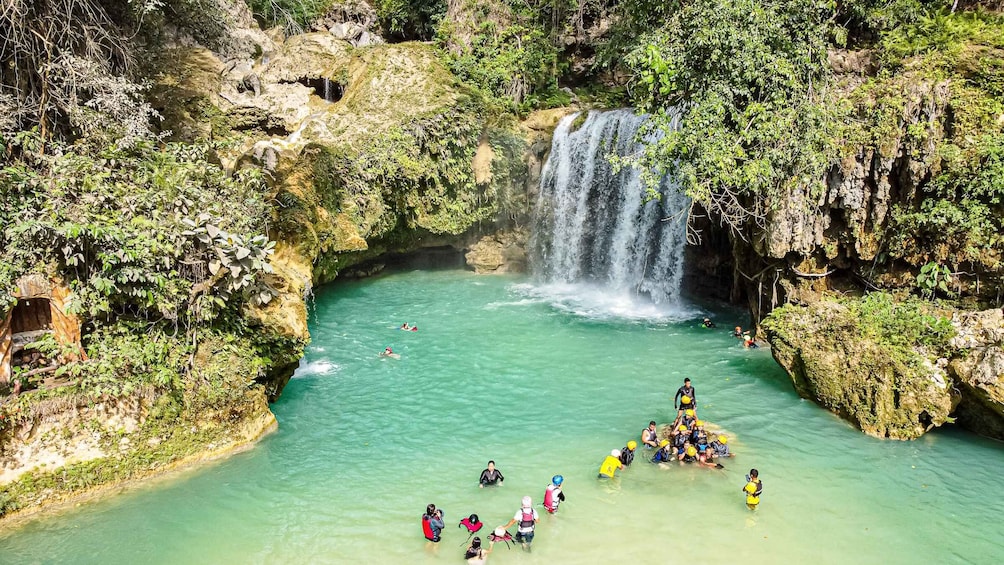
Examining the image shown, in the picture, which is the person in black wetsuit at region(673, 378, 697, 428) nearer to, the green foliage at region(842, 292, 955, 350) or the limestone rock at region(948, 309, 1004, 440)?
the green foliage at region(842, 292, 955, 350)

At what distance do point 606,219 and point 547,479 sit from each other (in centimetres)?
1277

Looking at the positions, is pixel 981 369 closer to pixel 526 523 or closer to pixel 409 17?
pixel 526 523

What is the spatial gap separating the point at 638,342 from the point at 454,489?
8304mm

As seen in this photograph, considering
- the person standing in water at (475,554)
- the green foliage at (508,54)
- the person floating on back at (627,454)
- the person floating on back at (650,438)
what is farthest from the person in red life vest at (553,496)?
the green foliage at (508,54)

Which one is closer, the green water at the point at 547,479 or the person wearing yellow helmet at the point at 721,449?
the green water at the point at 547,479

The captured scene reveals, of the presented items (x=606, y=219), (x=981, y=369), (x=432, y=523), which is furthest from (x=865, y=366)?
(x=606, y=219)

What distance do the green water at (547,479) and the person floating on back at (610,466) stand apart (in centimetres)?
22

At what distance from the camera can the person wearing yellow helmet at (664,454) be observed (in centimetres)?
1145

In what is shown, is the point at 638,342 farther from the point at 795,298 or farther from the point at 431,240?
the point at 431,240

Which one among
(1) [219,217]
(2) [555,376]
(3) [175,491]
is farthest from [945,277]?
(3) [175,491]

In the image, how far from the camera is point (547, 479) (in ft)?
35.8

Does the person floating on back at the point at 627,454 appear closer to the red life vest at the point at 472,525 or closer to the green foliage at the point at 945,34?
the red life vest at the point at 472,525

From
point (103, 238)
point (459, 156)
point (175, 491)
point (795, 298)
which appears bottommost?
point (175, 491)

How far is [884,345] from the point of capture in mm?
12508
